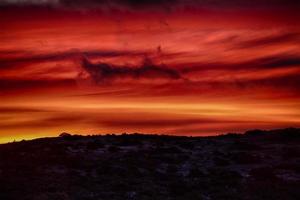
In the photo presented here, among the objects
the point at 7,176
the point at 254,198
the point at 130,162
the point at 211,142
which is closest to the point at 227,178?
the point at 254,198

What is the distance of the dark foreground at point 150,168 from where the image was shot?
111ft

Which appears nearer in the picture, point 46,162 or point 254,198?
point 254,198

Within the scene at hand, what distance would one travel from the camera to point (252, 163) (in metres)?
41.8

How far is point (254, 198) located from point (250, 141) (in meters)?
14.1

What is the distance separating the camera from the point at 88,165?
38.8 metres

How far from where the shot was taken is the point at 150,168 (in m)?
39.2

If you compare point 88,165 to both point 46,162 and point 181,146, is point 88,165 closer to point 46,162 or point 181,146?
point 46,162

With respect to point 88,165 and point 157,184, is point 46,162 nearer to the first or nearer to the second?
point 88,165

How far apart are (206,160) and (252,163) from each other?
10.4 ft

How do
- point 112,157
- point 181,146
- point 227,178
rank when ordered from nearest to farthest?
1. point 227,178
2. point 112,157
3. point 181,146

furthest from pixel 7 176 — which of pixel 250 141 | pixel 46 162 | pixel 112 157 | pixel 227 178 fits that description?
pixel 250 141

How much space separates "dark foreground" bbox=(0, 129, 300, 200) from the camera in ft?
111

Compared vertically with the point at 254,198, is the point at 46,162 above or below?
above

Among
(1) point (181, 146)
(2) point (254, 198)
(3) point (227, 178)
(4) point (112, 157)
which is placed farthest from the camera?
(1) point (181, 146)
